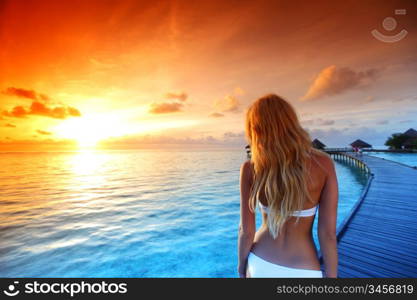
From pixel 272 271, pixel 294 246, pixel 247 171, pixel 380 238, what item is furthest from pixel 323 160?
pixel 380 238

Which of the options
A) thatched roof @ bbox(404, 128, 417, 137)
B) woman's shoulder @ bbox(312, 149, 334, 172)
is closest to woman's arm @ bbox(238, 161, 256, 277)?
woman's shoulder @ bbox(312, 149, 334, 172)

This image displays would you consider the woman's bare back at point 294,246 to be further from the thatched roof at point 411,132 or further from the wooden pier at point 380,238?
the thatched roof at point 411,132

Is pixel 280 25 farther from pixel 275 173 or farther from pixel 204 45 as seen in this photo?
pixel 275 173

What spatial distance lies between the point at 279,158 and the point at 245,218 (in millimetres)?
567

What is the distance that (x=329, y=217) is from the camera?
4.30 ft

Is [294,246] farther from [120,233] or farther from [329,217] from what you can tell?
[120,233]

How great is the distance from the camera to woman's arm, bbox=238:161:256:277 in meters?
1.46

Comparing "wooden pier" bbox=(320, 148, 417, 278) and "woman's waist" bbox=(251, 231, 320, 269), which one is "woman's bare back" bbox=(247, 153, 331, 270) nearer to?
"woman's waist" bbox=(251, 231, 320, 269)

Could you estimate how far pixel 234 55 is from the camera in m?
8.95

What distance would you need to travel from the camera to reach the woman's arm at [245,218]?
1458mm

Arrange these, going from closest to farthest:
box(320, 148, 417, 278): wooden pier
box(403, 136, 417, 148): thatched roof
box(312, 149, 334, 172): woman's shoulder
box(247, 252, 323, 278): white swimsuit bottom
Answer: box(312, 149, 334, 172): woman's shoulder
box(247, 252, 323, 278): white swimsuit bottom
box(320, 148, 417, 278): wooden pier
box(403, 136, 417, 148): thatched roof

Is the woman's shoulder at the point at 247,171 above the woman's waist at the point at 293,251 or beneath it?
above

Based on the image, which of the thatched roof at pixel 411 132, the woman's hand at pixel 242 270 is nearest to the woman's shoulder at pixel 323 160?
the woman's hand at pixel 242 270

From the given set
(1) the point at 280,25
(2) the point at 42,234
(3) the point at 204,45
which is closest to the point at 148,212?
(2) the point at 42,234
